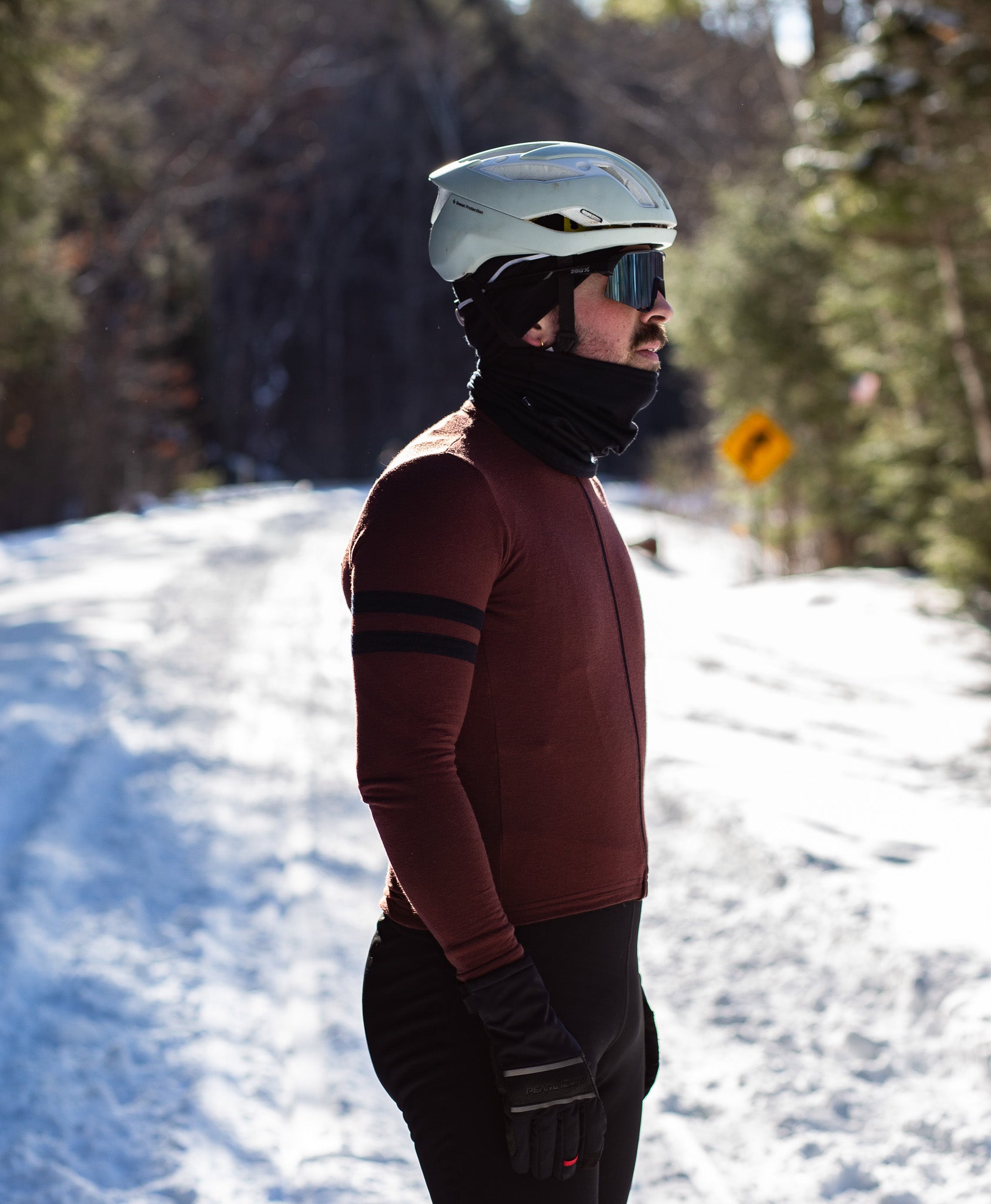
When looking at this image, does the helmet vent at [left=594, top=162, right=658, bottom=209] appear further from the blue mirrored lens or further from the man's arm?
the man's arm

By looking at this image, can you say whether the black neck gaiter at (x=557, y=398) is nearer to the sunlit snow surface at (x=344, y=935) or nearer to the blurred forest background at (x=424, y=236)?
the sunlit snow surface at (x=344, y=935)

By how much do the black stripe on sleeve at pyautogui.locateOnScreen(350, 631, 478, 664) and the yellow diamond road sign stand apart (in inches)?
569

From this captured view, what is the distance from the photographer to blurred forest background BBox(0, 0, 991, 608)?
10727 millimetres

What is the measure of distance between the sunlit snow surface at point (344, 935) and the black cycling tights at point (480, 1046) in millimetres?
1627

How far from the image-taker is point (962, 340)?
10.8 metres

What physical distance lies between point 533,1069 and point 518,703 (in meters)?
0.47

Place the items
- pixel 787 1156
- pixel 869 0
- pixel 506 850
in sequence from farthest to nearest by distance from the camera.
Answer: pixel 869 0 < pixel 787 1156 < pixel 506 850

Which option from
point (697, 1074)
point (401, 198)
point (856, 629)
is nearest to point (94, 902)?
point (697, 1074)

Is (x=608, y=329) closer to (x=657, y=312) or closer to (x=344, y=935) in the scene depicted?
(x=657, y=312)

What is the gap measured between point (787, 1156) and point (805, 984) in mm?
970

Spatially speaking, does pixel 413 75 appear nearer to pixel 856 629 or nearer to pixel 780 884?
pixel 856 629

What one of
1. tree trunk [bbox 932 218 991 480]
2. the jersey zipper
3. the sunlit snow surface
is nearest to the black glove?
the jersey zipper

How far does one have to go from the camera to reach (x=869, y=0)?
13.4m

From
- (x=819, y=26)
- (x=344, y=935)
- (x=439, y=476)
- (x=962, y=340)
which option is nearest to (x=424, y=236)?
(x=819, y=26)
